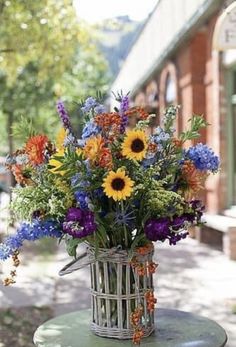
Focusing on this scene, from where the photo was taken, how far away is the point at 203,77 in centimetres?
1121

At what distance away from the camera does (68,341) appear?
2672mm

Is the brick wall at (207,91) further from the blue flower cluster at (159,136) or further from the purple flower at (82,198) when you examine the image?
the purple flower at (82,198)

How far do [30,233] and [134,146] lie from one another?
1.85ft

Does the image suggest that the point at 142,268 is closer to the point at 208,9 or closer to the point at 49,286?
the point at 49,286

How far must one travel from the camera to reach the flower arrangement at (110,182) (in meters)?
2.49

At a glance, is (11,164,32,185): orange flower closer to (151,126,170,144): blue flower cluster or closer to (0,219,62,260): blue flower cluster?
(0,219,62,260): blue flower cluster

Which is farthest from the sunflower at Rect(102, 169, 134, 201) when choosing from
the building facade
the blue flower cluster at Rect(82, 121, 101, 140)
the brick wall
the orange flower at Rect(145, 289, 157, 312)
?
the brick wall

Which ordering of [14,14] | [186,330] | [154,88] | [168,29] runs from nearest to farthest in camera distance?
1. [186,330]
2. [14,14]
3. [168,29]
4. [154,88]

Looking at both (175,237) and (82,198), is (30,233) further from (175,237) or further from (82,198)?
(175,237)

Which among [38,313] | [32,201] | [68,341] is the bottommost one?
[38,313]

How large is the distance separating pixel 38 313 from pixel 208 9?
18.7 feet

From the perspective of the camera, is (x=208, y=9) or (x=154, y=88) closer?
(x=208, y=9)

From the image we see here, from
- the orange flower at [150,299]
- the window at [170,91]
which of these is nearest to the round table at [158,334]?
the orange flower at [150,299]

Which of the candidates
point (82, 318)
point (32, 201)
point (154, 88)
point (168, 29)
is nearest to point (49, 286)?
point (82, 318)
